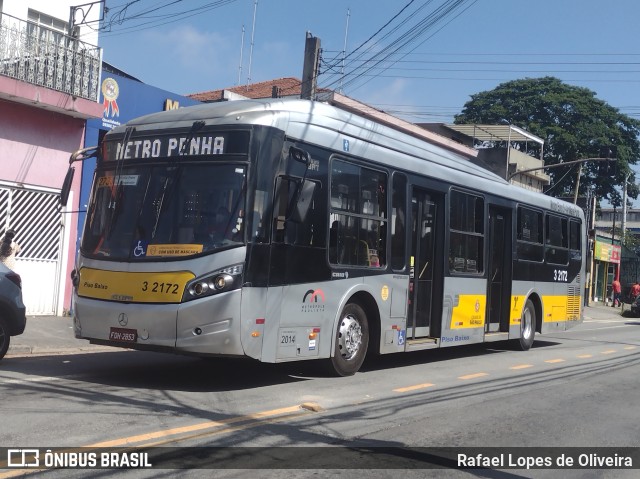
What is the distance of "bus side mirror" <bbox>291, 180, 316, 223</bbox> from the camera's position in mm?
8640

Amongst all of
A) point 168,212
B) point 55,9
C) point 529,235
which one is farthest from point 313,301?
point 55,9

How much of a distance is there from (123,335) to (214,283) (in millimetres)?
1316

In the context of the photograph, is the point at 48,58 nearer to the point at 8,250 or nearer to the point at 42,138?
the point at 42,138

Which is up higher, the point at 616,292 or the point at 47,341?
the point at 616,292

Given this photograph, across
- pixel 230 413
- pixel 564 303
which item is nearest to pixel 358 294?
pixel 230 413

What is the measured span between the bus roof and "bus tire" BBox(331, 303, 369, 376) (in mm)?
2176

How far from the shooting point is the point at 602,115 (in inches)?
2044

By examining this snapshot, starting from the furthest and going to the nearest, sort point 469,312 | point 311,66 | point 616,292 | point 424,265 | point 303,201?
point 616,292, point 311,66, point 469,312, point 424,265, point 303,201

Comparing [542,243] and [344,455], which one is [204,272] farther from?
[542,243]

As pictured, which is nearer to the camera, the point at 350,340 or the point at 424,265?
the point at 350,340

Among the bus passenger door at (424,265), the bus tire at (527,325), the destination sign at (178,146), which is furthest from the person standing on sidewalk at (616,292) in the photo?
the destination sign at (178,146)

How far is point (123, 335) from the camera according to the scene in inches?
327

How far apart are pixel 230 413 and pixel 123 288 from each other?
2115 mm

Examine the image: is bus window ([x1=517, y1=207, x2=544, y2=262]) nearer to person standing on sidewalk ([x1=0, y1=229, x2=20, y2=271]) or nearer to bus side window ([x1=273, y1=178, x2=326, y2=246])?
bus side window ([x1=273, y1=178, x2=326, y2=246])
